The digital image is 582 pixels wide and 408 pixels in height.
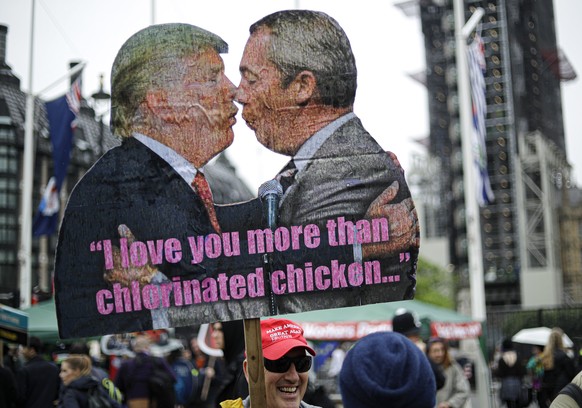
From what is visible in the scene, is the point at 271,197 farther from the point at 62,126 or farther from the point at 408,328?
the point at 62,126

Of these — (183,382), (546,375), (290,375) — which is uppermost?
(290,375)

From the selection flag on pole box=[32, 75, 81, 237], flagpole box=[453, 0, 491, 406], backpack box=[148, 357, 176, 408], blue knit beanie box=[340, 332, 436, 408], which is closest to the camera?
blue knit beanie box=[340, 332, 436, 408]

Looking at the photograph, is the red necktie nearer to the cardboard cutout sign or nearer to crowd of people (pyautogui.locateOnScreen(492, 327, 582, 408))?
the cardboard cutout sign

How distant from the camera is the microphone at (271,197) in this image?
386 centimetres

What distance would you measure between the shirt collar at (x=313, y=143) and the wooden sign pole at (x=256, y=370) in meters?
0.75

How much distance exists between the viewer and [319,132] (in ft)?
13.0

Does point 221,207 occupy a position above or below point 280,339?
above

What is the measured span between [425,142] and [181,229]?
81938 millimetres

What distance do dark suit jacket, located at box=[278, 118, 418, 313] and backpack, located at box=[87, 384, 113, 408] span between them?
380 cm

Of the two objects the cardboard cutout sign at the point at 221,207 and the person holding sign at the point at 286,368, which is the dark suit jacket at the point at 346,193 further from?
the person holding sign at the point at 286,368

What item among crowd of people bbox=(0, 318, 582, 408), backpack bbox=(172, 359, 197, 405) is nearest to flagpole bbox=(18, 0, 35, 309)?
crowd of people bbox=(0, 318, 582, 408)

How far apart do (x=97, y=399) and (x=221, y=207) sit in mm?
3860

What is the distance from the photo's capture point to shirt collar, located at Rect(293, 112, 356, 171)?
3922mm

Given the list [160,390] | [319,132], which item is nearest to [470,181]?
[160,390]
